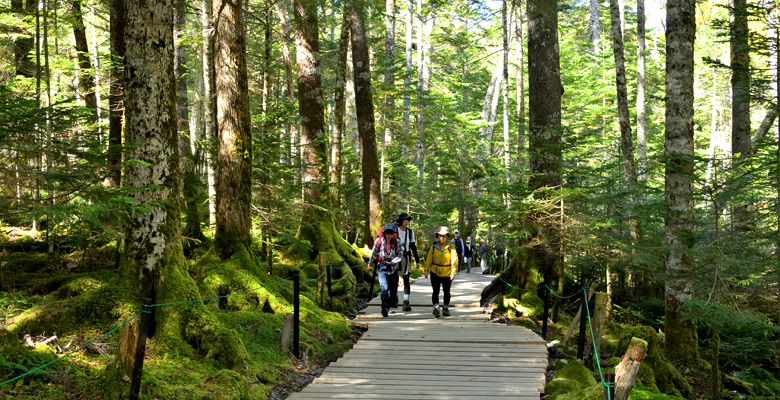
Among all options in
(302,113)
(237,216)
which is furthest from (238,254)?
(302,113)

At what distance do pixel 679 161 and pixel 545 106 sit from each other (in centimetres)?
291

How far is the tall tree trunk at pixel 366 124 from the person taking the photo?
1930cm

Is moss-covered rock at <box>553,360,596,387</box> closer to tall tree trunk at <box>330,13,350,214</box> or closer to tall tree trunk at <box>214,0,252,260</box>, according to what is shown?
tall tree trunk at <box>214,0,252,260</box>

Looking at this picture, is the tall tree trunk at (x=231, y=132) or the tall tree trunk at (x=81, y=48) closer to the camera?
the tall tree trunk at (x=231, y=132)

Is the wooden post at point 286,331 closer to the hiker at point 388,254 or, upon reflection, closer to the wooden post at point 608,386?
the hiker at point 388,254

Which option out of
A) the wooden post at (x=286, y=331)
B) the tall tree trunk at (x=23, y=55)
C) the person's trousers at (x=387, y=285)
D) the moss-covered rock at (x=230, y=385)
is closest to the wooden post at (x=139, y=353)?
the moss-covered rock at (x=230, y=385)

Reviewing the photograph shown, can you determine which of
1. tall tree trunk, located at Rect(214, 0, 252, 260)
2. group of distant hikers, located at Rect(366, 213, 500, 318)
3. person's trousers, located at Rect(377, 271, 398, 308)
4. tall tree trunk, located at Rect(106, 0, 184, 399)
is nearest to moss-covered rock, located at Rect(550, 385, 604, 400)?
tall tree trunk, located at Rect(106, 0, 184, 399)

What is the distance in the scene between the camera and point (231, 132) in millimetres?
9625

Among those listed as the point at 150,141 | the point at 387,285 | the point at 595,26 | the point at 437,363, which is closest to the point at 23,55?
the point at 150,141

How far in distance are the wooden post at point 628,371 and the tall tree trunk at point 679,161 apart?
6723 millimetres

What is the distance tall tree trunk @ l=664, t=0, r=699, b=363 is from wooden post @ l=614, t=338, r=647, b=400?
265 inches

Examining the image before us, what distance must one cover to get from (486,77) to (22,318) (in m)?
48.0

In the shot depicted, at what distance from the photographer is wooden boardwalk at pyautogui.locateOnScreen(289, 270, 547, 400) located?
614cm

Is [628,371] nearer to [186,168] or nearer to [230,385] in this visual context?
[230,385]
